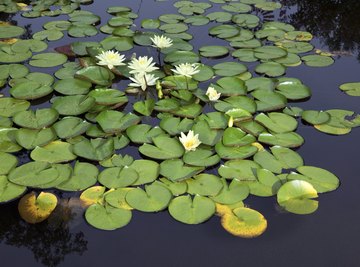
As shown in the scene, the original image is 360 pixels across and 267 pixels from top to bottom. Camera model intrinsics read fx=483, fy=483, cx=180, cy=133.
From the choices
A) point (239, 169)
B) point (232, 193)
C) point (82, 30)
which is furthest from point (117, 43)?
point (232, 193)

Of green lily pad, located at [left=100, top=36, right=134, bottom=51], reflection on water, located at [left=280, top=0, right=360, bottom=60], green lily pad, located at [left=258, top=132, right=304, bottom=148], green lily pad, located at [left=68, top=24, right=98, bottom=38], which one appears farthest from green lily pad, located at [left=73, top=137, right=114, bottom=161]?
reflection on water, located at [left=280, top=0, right=360, bottom=60]

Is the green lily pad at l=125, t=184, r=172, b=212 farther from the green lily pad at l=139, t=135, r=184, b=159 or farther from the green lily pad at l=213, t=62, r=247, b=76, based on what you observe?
the green lily pad at l=213, t=62, r=247, b=76

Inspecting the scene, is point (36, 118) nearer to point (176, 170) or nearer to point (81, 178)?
point (81, 178)

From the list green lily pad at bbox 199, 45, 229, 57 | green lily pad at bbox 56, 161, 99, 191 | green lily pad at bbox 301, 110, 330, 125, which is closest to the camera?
green lily pad at bbox 56, 161, 99, 191

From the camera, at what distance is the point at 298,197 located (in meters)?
2.39

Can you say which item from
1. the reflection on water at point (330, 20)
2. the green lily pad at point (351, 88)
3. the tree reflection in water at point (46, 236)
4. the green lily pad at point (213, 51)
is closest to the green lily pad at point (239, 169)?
the tree reflection in water at point (46, 236)

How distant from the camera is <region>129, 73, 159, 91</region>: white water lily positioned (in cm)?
320

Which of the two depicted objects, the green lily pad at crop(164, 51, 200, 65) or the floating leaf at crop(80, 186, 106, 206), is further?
the green lily pad at crop(164, 51, 200, 65)

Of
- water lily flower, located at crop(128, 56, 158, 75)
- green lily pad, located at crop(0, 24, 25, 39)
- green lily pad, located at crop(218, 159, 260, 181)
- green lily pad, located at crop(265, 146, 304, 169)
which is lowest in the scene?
green lily pad, located at crop(0, 24, 25, 39)

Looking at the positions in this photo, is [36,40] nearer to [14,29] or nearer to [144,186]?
[14,29]

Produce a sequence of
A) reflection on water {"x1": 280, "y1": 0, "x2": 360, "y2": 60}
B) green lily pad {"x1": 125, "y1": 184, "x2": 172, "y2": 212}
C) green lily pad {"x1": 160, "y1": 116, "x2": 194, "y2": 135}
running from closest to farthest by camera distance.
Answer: green lily pad {"x1": 125, "y1": 184, "x2": 172, "y2": 212} → green lily pad {"x1": 160, "y1": 116, "x2": 194, "y2": 135} → reflection on water {"x1": 280, "y1": 0, "x2": 360, "y2": 60}

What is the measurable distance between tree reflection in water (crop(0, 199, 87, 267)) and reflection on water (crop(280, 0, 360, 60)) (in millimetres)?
2614

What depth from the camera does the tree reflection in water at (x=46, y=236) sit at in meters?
2.15

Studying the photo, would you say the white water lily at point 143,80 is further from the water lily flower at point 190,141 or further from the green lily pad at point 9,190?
the green lily pad at point 9,190
